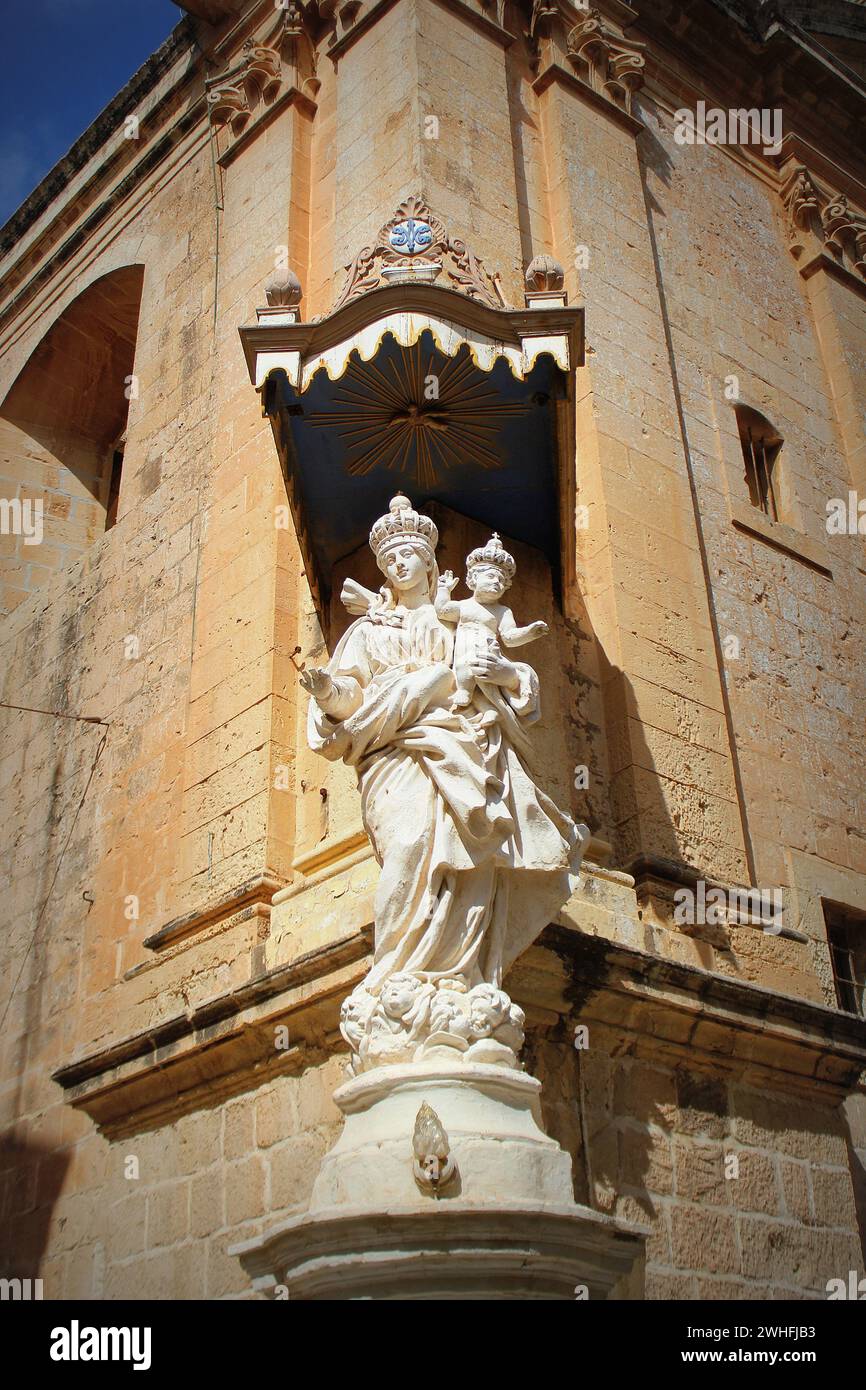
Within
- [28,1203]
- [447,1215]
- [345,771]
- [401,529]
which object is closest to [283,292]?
[401,529]

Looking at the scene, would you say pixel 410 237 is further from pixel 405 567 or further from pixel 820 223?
pixel 820 223

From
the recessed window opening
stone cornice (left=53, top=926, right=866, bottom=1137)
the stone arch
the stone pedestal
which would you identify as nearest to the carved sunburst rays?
stone cornice (left=53, top=926, right=866, bottom=1137)

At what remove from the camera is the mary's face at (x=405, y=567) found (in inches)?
239

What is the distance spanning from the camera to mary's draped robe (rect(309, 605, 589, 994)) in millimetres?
5207

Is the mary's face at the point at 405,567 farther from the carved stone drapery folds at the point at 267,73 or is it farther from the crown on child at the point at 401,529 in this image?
the carved stone drapery folds at the point at 267,73

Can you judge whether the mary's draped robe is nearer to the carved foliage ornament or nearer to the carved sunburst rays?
the carved sunburst rays

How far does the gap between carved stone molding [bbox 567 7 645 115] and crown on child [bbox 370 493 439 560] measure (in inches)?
215

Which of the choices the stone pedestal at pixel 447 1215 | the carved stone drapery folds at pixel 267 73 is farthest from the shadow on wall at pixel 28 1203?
the carved stone drapery folds at pixel 267 73

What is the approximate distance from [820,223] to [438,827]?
9142mm

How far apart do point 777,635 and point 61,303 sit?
302 inches

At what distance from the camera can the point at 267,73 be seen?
10.3 metres

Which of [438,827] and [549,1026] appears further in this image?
[549,1026]


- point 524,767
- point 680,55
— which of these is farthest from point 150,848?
point 680,55

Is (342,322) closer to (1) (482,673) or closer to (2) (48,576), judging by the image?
(1) (482,673)
